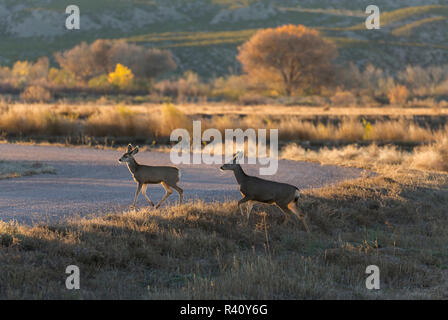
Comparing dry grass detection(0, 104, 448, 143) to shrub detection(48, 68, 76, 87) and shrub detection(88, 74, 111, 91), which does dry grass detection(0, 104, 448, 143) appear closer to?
shrub detection(88, 74, 111, 91)

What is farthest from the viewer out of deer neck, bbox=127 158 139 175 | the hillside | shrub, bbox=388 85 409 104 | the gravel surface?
the hillside

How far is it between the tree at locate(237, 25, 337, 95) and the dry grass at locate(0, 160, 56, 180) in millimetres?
46952

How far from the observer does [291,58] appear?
6150 centimetres

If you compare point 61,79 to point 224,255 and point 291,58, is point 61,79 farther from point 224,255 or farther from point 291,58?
point 224,255

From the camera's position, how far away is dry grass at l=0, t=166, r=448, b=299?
7.62 m

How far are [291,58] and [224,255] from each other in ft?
177

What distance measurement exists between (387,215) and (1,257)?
7240 millimetres

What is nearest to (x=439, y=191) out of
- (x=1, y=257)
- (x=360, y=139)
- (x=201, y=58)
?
Answer: (x=1, y=257)

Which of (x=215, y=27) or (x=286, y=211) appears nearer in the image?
(x=286, y=211)

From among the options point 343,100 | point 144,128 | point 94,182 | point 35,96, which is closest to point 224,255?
point 94,182

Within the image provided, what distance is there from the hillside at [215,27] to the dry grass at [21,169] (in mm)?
80835

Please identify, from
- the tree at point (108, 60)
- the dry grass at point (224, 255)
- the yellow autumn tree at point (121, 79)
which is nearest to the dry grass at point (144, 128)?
the dry grass at point (224, 255)

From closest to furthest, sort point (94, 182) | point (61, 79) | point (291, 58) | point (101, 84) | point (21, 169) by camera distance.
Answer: point (94, 182), point (21, 169), point (101, 84), point (61, 79), point (291, 58)

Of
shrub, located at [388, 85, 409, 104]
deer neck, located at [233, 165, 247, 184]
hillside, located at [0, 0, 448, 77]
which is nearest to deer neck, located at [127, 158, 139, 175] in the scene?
deer neck, located at [233, 165, 247, 184]
